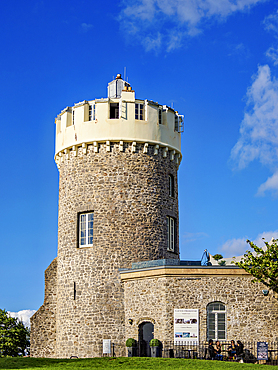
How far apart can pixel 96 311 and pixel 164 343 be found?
455cm

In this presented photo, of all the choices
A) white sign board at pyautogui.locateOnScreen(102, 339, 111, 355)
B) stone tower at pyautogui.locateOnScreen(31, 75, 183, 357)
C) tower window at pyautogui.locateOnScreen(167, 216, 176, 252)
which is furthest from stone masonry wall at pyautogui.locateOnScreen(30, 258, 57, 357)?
tower window at pyautogui.locateOnScreen(167, 216, 176, 252)

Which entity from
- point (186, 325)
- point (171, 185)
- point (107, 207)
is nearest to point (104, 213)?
point (107, 207)

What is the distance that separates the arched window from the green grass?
252 cm

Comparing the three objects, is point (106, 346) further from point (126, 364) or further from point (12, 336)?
point (12, 336)

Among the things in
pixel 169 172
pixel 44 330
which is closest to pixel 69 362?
pixel 44 330

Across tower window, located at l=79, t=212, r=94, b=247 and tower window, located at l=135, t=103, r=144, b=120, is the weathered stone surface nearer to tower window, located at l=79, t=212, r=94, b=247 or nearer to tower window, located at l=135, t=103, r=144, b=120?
tower window, located at l=79, t=212, r=94, b=247

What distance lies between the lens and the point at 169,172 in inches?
1238

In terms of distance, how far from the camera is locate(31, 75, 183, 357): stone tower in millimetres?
28375

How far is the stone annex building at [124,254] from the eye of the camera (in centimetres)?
2519

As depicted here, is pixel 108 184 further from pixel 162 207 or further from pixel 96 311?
pixel 96 311

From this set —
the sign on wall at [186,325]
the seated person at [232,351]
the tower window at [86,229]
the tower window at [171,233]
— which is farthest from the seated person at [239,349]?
the tower window at [86,229]

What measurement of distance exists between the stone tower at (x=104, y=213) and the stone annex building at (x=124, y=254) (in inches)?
2.1

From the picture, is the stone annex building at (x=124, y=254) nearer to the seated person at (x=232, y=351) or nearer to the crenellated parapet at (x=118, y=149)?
the crenellated parapet at (x=118, y=149)

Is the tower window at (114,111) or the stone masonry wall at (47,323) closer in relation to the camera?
the tower window at (114,111)
